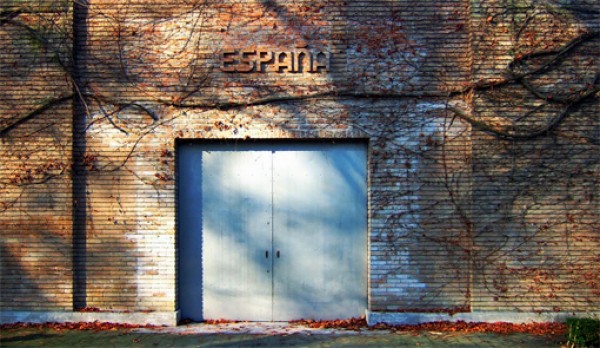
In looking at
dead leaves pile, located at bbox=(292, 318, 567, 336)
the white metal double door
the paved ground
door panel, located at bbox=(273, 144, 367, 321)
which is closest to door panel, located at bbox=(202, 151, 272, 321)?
the white metal double door

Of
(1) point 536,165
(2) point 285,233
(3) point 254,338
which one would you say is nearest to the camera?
(3) point 254,338

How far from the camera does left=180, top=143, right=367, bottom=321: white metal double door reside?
8.34 meters

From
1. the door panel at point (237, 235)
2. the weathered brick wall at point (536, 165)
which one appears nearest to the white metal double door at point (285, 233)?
the door panel at point (237, 235)

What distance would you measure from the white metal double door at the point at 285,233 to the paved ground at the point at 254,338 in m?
0.51

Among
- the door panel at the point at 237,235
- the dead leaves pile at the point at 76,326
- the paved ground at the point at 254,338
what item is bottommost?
the paved ground at the point at 254,338

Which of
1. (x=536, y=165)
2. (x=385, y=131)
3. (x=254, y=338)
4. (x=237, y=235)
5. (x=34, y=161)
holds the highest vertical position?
(x=385, y=131)

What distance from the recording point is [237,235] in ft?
27.5

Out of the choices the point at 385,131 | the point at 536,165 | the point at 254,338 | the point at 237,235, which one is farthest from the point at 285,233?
the point at 536,165

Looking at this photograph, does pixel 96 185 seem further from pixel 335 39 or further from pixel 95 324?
pixel 335 39

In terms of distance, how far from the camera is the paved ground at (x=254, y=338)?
717 cm

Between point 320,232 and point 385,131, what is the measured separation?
191 cm

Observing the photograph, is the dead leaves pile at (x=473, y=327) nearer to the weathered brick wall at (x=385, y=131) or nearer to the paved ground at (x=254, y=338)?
the paved ground at (x=254, y=338)

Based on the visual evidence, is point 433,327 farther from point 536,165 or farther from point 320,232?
point 536,165

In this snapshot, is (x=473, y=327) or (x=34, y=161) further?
(x=34, y=161)
